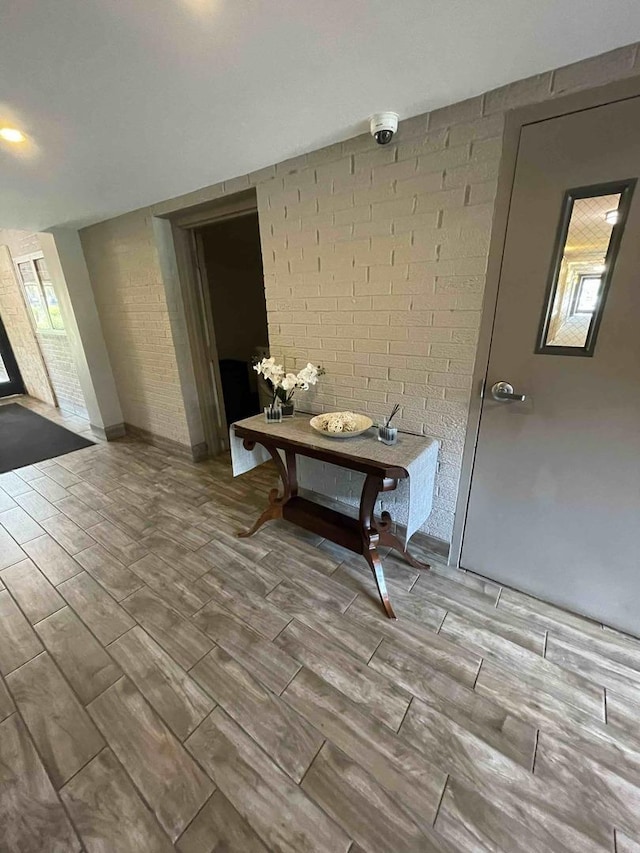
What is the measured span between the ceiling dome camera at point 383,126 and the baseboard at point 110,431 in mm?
3857

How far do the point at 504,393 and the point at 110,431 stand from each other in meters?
4.07

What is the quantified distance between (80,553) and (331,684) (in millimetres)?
1756

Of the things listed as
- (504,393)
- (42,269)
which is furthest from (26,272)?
(504,393)

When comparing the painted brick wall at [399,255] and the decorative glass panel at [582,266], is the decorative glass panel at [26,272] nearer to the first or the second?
the painted brick wall at [399,255]

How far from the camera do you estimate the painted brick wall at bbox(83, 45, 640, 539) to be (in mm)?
1395

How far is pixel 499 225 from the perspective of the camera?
1.40 meters

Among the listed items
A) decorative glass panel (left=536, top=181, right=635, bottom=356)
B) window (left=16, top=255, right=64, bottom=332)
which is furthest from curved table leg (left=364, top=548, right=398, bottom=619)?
window (left=16, top=255, right=64, bottom=332)

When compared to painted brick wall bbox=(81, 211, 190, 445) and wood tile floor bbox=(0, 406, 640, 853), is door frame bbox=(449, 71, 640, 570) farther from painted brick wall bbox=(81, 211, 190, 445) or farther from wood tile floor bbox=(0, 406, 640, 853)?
painted brick wall bbox=(81, 211, 190, 445)

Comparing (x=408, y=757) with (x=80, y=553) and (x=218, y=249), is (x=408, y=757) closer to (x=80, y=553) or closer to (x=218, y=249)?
(x=80, y=553)

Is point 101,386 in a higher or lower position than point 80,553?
higher

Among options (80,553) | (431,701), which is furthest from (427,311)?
(80,553)

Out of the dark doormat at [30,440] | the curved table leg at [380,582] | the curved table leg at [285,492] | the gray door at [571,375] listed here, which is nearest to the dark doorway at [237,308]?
the dark doormat at [30,440]

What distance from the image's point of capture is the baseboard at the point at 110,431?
3859mm

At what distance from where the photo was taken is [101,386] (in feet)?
12.4
